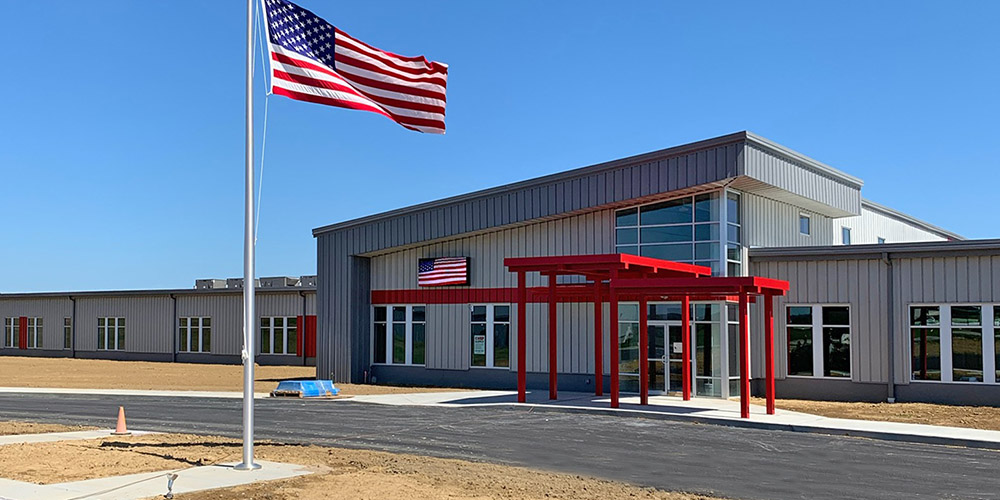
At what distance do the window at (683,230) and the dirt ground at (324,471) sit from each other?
1333 centimetres

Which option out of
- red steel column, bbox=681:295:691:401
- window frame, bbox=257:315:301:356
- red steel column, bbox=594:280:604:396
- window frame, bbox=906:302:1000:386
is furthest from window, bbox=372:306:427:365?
window frame, bbox=257:315:301:356

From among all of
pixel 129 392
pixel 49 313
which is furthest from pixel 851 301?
pixel 49 313

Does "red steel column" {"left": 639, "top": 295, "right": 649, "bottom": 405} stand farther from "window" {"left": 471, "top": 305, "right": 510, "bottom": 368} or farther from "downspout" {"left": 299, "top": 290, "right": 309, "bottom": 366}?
"downspout" {"left": 299, "top": 290, "right": 309, "bottom": 366}

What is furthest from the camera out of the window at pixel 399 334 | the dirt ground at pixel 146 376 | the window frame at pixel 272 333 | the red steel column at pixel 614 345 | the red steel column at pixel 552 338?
the window frame at pixel 272 333

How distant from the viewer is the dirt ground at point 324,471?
1162cm

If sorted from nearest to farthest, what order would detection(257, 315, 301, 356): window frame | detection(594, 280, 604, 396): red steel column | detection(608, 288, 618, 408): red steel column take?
1. detection(608, 288, 618, 408): red steel column
2. detection(594, 280, 604, 396): red steel column
3. detection(257, 315, 301, 356): window frame

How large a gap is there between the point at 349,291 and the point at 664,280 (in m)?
13.8

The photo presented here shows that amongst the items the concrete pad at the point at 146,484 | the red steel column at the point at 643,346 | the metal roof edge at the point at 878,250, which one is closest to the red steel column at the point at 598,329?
the red steel column at the point at 643,346

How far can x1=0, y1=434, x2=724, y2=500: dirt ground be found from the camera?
457 inches

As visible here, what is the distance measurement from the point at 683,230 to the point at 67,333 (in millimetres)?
42458

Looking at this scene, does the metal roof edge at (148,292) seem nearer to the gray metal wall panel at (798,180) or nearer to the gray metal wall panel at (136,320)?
the gray metal wall panel at (136,320)

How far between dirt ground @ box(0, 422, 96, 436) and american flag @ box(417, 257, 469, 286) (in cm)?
1333

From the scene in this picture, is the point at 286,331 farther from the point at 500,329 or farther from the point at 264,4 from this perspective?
the point at 264,4

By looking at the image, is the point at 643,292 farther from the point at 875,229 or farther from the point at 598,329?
the point at 875,229
